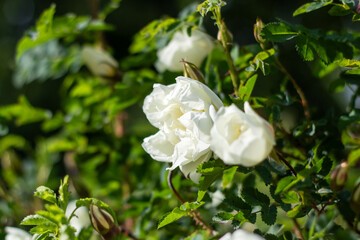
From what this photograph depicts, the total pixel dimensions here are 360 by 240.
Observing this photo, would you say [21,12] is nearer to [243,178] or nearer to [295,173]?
[243,178]

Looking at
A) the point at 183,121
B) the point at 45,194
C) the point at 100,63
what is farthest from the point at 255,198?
the point at 100,63

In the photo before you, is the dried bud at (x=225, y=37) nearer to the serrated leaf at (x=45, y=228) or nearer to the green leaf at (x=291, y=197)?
the green leaf at (x=291, y=197)

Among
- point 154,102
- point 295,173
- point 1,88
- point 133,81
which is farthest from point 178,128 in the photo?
point 1,88

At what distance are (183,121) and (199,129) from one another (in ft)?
0.12

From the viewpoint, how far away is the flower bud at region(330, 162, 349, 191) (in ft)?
1.51

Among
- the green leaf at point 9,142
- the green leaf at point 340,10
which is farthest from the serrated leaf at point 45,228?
the green leaf at point 9,142

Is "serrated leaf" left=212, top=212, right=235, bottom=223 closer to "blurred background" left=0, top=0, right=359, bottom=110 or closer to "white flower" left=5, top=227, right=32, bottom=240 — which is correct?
"white flower" left=5, top=227, right=32, bottom=240

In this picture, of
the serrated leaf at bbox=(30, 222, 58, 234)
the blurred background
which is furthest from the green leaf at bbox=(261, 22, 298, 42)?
the blurred background

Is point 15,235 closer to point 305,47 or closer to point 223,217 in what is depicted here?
point 223,217

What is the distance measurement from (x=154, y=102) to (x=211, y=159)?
0.10 meters

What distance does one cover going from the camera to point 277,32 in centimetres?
55

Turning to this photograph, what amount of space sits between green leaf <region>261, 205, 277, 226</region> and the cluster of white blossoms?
0.09 metres

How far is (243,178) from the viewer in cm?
69

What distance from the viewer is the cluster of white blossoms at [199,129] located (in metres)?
0.42
